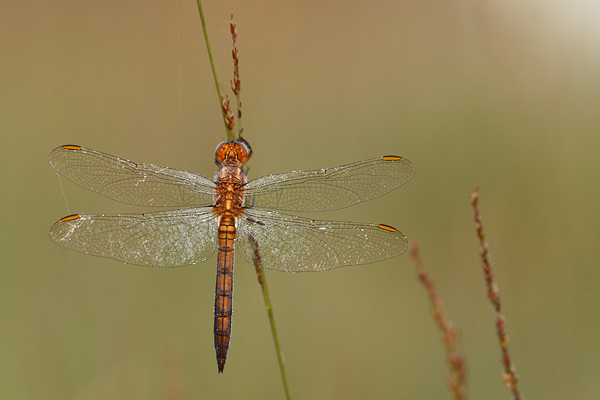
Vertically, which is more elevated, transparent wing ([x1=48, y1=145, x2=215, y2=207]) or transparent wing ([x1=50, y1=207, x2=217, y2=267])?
transparent wing ([x1=48, y1=145, x2=215, y2=207])

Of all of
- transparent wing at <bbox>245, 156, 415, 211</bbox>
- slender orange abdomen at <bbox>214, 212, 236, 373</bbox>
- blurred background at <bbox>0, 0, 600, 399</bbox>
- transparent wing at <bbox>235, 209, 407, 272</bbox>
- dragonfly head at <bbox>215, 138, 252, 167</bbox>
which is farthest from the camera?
blurred background at <bbox>0, 0, 600, 399</bbox>

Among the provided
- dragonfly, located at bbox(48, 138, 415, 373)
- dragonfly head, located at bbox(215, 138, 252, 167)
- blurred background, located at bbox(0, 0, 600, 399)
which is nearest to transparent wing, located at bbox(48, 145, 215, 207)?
dragonfly, located at bbox(48, 138, 415, 373)

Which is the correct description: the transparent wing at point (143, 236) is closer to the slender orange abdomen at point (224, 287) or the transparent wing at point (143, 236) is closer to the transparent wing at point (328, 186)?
the slender orange abdomen at point (224, 287)

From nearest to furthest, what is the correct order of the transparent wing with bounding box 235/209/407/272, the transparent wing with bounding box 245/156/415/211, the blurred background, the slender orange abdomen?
the slender orange abdomen < the transparent wing with bounding box 235/209/407/272 < the transparent wing with bounding box 245/156/415/211 < the blurred background

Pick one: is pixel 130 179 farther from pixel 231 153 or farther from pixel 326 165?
pixel 326 165

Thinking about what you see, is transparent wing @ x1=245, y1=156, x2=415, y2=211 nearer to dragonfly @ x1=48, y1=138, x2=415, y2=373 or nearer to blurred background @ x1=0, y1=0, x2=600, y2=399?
dragonfly @ x1=48, y1=138, x2=415, y2=373

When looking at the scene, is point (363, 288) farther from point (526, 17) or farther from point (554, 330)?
point (526, 17)

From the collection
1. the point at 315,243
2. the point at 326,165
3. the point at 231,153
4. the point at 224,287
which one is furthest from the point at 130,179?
the point at 326,165
